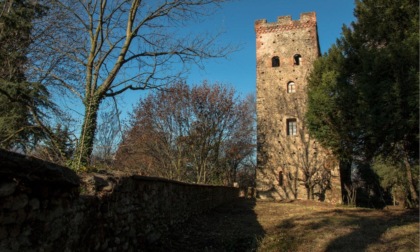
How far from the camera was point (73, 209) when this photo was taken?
323 cm

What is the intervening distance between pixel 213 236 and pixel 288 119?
51.9 ft

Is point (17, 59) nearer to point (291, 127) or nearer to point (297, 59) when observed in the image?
point (291, 127)

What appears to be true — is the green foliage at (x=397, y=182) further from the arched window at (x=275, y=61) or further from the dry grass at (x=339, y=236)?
the dry grass at (x=339, y=236)

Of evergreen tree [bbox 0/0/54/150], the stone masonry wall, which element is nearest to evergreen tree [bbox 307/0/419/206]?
the stone masonry wall

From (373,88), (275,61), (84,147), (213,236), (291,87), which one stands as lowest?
(213,236)

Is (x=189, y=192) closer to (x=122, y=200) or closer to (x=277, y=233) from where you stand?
(x=277, y=233)

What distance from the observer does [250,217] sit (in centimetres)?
1030

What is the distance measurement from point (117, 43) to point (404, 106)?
8051 mm

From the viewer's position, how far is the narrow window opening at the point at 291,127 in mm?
21812

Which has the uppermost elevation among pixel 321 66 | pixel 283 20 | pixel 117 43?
pixel 283 20

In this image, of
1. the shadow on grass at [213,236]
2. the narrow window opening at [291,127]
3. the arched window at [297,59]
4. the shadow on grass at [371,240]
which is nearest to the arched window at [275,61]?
the arched window at [297,59]

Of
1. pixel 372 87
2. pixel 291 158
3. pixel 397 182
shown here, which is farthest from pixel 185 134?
pixel 397 182

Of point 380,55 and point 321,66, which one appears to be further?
point 321,66

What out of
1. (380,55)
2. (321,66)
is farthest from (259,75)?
(380,55)
